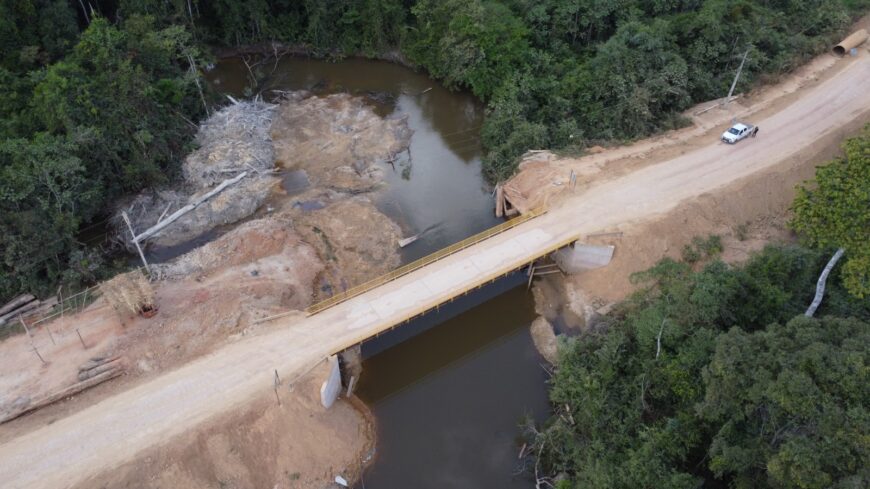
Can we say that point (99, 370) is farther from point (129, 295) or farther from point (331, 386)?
point (331, 386)

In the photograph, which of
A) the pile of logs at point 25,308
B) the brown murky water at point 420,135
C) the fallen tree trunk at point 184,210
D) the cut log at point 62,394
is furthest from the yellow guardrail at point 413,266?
the pile of logs at point 25,308

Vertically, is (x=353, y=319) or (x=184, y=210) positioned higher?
(x=184, y=210)

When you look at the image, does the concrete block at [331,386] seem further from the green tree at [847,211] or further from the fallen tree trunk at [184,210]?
the green tree at [847,211]

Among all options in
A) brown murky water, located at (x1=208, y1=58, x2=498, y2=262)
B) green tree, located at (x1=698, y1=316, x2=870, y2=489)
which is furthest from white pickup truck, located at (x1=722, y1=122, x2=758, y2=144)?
green tree, located at (x1=698, y1=316, x2=870, y2=489)

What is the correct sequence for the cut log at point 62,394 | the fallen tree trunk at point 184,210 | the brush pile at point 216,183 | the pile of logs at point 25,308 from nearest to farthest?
1. the cut log at point 62,394
2. the pile of logs at point 25,308
3. the fallen tree trunk at point 184,210
4. the brush pile at point 216,183

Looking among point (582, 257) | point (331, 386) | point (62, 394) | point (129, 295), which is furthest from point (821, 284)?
point (62, 394)

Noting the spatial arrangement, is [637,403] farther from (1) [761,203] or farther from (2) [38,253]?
(2) [38,253]
